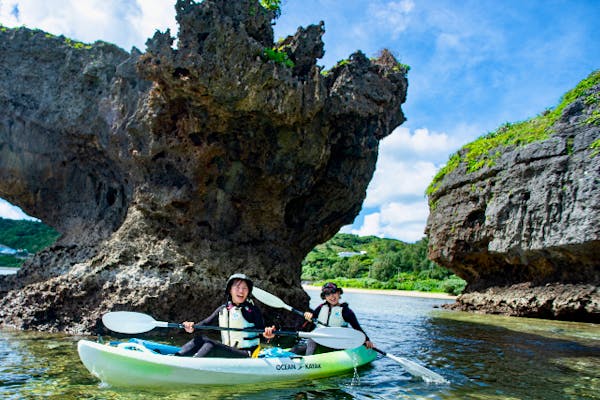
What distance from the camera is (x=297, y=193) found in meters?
13.2

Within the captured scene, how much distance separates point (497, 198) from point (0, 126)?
66.0 feet

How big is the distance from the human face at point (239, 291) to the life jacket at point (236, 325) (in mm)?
133

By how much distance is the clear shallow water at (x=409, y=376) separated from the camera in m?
6.20

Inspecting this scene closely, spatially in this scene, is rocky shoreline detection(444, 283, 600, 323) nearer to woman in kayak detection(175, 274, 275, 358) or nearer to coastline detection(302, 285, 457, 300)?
woman in kayak detection(175, 274, 275, 358)

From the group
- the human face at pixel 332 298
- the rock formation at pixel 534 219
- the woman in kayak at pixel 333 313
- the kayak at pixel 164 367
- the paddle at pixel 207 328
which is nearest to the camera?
the kayak at pixel 164 367

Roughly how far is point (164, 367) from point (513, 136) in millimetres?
20397

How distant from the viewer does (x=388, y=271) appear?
58312 millimetres

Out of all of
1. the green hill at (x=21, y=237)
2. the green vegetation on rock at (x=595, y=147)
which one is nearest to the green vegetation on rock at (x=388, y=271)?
the green vegetation on rock at (x=595, y=147)

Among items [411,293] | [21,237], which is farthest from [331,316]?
[21,237]

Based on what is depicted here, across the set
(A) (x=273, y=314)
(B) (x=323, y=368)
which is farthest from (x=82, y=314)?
(B) (x=323, y=368)

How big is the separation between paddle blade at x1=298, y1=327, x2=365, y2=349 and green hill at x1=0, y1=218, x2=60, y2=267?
44.7m

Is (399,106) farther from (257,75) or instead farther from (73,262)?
(73,262)

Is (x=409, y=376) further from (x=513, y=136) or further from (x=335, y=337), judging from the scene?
(x=513, y=136)

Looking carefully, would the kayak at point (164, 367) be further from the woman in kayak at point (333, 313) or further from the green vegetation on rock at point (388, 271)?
the green vegetation on rock at point (388, 271)
